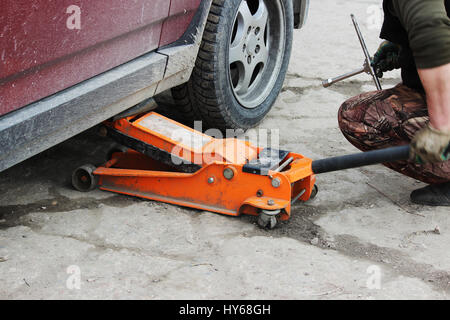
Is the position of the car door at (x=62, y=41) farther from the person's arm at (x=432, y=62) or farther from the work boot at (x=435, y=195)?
the work boot at (x=435, y=195)

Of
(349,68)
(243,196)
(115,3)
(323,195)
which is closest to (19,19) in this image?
(115,3)

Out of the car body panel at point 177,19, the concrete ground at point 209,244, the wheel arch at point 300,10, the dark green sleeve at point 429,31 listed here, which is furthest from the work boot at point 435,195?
the wheel arch at point 300,10

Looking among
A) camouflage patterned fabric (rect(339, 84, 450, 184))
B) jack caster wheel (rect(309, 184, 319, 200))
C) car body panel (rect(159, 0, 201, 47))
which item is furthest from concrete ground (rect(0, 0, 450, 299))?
car body panel (rect(159, 0, 201, 47))

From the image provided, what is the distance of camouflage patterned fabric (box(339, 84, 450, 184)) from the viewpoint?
8.48 feet

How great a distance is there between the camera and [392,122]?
2.65 m

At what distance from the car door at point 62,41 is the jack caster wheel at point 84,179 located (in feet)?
1.78

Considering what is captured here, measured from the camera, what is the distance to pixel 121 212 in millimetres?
2590

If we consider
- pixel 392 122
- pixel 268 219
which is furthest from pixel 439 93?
pixel 268 219

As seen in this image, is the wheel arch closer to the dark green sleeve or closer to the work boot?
the work boot

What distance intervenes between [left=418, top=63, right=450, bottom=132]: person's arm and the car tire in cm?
123

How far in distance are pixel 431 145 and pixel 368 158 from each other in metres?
0.23

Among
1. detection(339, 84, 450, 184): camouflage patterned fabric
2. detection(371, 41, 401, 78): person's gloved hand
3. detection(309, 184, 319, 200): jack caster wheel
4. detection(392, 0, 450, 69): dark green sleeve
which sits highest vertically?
detection(392, 0, 450, 69): dark green sleeve

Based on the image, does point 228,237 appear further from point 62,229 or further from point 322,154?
point 322,154

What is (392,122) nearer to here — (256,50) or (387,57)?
(387,57)
